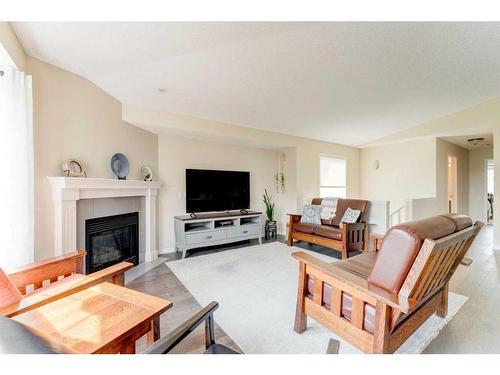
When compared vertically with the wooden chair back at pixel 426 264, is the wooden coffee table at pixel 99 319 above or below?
below

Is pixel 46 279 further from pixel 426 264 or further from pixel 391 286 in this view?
pixel 426 264

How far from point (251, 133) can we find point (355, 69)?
6.91 feet

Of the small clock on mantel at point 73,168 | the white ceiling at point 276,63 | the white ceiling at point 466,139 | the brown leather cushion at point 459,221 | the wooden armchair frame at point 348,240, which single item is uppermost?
the white ceiling at point 276,63

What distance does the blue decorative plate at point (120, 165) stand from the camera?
117 inches

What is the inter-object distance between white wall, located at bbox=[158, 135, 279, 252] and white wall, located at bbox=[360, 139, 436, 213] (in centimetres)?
354

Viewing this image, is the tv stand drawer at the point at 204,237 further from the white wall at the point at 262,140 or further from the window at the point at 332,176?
the window at the point at 332,176

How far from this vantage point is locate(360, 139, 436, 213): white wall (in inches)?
202

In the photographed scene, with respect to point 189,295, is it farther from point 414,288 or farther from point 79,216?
point 414,288

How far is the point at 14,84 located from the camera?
177cm

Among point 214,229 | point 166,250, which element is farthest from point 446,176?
point 166,250

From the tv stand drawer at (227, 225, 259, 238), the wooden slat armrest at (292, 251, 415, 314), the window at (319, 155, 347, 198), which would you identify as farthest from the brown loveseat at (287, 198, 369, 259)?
the wooden slat armrest at (292, 251, 415, 314)

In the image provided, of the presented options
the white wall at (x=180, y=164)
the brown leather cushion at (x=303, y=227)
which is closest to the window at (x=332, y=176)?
the brown leather cushion at (x=303, y=227)

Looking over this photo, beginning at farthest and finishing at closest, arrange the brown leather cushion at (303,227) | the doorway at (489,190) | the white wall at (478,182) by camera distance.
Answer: the doorway at (489,190) < the white wall at (478,182) < the brown leather cushion at (303,227)
